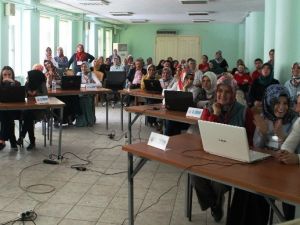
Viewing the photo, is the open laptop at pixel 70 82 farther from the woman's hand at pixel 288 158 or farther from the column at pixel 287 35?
the woman's hand at pixel 288 158

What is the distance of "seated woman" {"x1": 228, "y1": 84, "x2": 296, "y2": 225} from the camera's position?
8.02 ft

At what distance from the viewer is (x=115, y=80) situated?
375 inches

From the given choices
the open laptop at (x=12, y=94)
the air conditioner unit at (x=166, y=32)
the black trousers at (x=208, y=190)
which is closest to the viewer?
the black trousers at (x=208, y=190)

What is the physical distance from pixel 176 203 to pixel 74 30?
10.9 meters

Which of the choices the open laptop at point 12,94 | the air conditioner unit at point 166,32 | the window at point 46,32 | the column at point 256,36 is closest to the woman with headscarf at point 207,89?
the open laptop at point 12,94

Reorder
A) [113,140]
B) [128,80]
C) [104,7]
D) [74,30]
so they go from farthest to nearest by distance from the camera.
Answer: [74,30] < [104,7] < [128,80] < [113,140]

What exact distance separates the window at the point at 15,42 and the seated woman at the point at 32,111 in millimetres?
4299

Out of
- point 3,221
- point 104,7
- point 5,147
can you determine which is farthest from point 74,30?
point 3,221

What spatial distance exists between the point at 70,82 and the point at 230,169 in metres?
4.86

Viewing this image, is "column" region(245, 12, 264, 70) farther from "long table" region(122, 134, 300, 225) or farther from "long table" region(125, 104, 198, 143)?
"long table" region(122, 134, 300, 225)

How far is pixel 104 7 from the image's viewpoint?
11.1 metres

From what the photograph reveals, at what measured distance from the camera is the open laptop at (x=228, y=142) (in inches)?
85.5

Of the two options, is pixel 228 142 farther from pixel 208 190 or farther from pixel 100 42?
pixel 100 42

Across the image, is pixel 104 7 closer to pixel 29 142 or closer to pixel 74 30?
pixel 74 30
